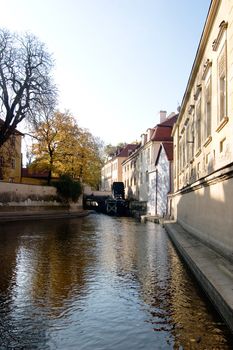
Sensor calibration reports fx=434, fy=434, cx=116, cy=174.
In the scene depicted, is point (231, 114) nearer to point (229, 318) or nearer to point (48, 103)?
point (229, 318)

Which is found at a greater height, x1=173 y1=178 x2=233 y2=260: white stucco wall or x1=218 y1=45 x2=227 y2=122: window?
x1=218 y1=45 x2=227 y2=122: window

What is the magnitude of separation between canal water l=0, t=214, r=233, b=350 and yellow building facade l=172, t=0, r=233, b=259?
1705 mm

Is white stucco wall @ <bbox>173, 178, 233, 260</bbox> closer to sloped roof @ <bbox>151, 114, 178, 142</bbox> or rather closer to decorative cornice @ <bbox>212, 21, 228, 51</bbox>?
decorative cornice @ <bbox>212, 21, 228, 51</bbox>

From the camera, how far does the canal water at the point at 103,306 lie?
17.3 ft

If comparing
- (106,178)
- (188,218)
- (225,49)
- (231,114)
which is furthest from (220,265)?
(106,178)

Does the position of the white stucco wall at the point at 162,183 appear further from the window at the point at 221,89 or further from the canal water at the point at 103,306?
the canal water at the point at 103,306

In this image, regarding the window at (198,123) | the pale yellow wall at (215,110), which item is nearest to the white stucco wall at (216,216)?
the pale yellow wall at (215,110)

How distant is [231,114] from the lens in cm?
1130

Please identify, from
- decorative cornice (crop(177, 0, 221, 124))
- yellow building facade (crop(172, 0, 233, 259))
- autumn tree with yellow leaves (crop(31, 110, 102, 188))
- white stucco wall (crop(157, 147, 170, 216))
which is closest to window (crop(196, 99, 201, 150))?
yellow building facade (crop(172, 0, 233, 259))

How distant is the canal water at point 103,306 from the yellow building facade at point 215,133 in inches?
67.1

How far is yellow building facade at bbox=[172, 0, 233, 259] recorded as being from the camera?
35.0 feet

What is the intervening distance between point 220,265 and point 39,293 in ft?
12.3

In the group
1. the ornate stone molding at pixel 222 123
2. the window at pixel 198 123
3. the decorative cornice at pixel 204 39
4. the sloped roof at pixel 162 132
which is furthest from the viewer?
the sloped roof at pixel 162 132

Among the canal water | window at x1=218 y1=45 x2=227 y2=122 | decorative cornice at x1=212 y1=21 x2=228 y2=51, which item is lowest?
the canal water
